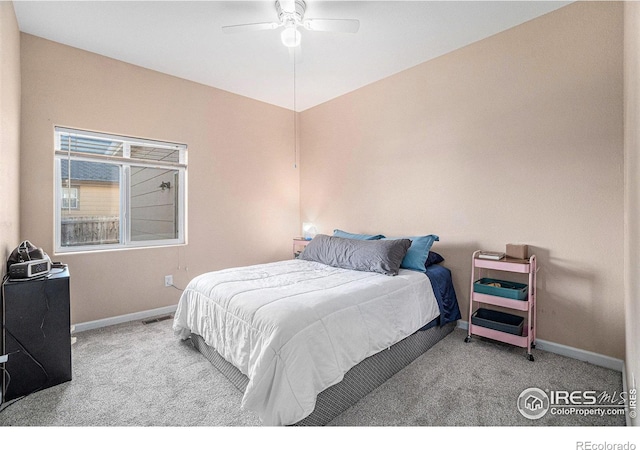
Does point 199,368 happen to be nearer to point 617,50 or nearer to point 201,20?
point 201,20

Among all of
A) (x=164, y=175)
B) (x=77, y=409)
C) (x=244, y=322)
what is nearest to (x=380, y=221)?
(x=244, y=322)

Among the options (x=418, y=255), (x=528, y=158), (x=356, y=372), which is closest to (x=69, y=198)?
(x=356, y=372)

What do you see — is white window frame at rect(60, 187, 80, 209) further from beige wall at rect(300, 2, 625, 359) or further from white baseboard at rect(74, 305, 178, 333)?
beige wall at rect(300, 2, 625, 359)

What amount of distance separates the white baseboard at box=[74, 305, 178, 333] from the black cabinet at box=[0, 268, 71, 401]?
1.07 meters

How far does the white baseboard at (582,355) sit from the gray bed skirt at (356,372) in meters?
0.84

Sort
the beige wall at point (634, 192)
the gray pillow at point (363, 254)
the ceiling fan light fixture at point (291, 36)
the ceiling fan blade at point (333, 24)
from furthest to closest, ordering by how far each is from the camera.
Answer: the gray pillow at point (363, 254)
the ceiling fan light fixture at point (291, 36)
the ceiling fan blade at point (333, 24)
the beige wall at point (634, 192)

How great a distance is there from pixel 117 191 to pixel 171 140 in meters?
0.81

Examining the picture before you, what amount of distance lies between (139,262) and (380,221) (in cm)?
278

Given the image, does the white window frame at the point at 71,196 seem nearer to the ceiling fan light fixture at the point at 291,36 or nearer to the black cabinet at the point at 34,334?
the black cabinet at the point at 34,334

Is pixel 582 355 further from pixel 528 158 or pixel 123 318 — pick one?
pixel 123 318

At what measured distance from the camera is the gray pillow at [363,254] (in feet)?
8.79

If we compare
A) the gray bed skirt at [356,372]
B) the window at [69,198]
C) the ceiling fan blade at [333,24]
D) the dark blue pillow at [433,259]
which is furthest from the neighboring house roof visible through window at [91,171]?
the dark blue pillow at [433,259]

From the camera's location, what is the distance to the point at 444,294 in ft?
9.34

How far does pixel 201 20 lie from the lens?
8.34 feet
